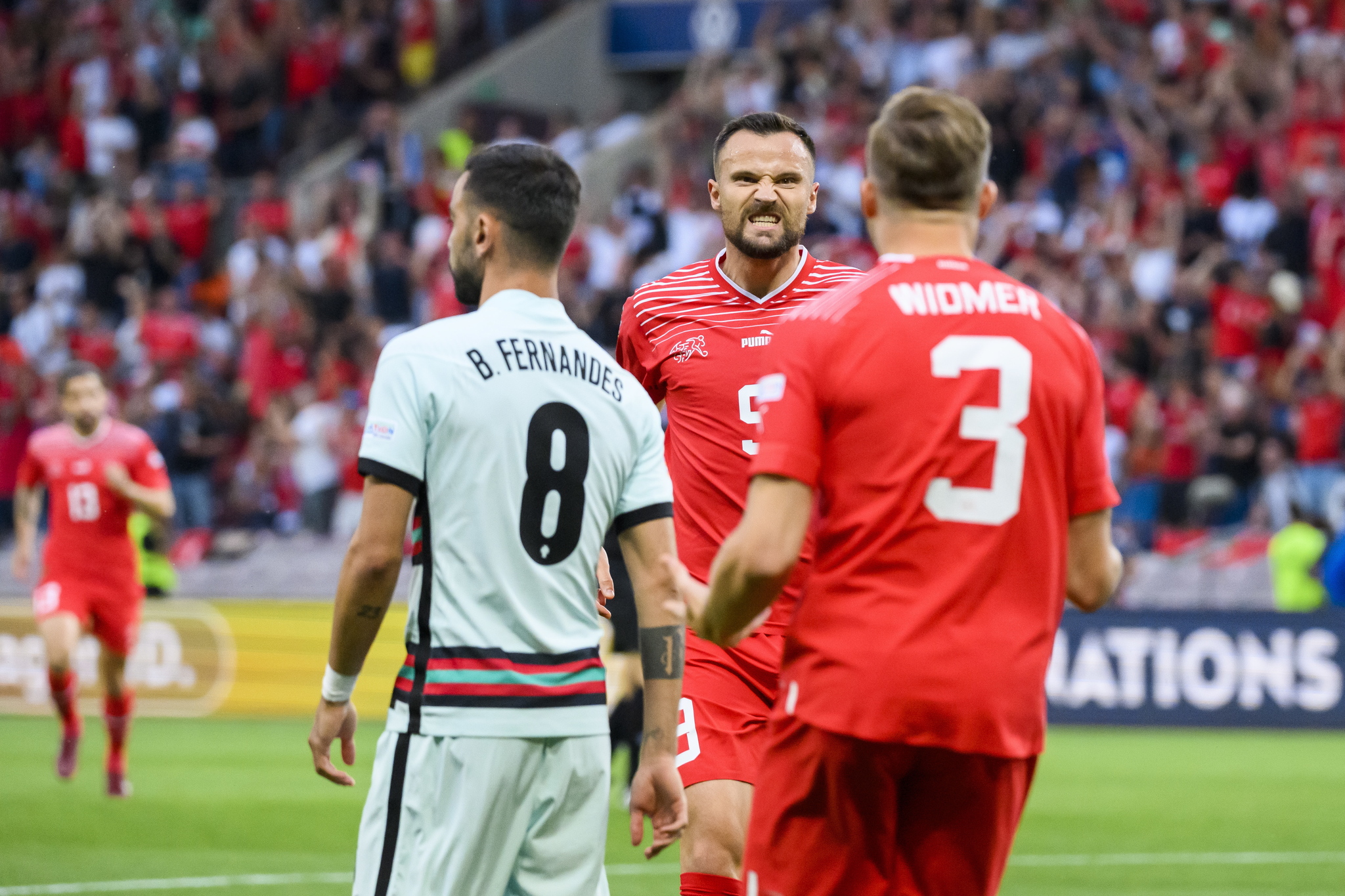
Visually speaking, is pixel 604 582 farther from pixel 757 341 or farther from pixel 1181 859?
pixel 1181 859

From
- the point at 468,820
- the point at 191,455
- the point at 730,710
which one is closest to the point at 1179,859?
the point at 730,710

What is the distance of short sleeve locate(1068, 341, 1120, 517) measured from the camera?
153 inches

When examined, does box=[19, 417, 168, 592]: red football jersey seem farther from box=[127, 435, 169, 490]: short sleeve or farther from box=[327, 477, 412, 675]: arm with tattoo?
box=[327, 477, 412, 675]: arm with tattoo

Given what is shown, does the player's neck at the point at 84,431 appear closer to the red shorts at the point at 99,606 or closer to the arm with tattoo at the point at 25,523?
the arm with tattoo at the point at 25,523

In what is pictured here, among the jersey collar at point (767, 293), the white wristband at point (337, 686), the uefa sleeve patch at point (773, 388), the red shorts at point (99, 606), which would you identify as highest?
the jersey collar at point (767, 293)

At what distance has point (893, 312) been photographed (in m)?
3.78

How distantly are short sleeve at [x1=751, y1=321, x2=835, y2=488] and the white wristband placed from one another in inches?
44.8

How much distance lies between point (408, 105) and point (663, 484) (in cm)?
2567

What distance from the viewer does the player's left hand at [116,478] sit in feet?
42.4

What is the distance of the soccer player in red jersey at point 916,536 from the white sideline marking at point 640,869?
228 inches

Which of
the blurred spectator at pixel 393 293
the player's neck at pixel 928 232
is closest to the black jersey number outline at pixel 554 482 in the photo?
Result: the player's neck at pixel 928 232

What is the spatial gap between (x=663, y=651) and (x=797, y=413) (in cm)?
96

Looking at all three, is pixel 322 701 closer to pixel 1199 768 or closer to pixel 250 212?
pixel 1199 768

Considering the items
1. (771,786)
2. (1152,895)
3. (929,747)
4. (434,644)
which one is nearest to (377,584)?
(434,644)
